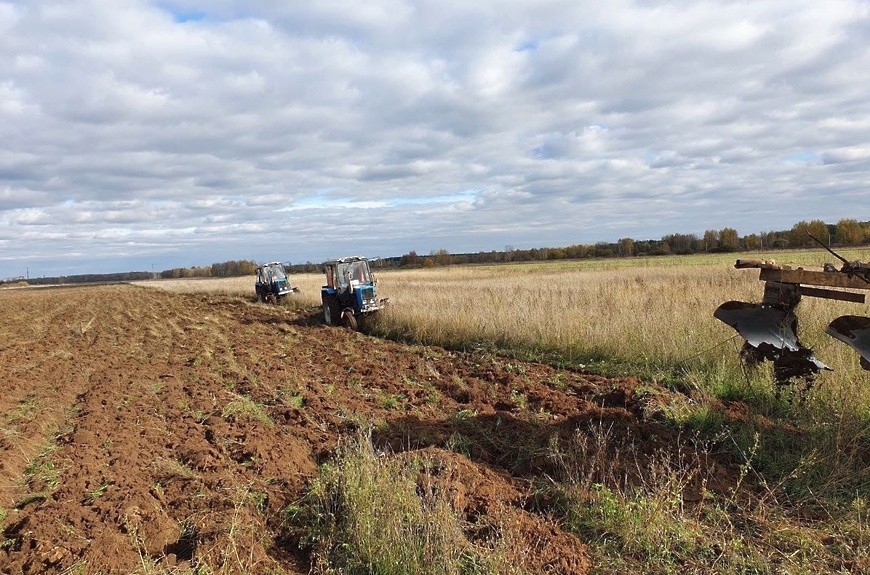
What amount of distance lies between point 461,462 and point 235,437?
9.52 ft

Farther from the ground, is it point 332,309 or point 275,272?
point 275,272

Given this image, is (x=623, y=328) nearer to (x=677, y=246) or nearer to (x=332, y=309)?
(x=332, y=309)

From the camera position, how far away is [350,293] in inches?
640

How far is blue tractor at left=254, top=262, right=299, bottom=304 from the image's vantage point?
27.5 metres

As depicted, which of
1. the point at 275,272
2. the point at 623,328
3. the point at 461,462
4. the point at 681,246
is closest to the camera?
the point at 461,462

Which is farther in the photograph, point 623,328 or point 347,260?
point 347,260

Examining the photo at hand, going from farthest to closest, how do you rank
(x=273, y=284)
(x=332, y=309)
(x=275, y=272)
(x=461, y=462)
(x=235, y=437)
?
(x=275, y=272)
(x=273, y=284)
(x=332, y=309)
(x=235, y=437)
(x=461, y=462)

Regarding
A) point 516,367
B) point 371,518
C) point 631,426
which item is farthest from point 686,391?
point 371,518

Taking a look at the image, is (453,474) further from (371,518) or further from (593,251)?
(593,251)

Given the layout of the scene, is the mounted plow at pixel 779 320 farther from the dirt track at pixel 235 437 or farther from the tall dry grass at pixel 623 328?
the dirt track at pixel 235 437

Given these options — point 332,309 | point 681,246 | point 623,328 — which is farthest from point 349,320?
point 681,246

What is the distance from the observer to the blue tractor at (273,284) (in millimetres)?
27484

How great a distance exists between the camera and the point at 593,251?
8462cm

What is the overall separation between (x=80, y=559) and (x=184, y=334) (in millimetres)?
14157
